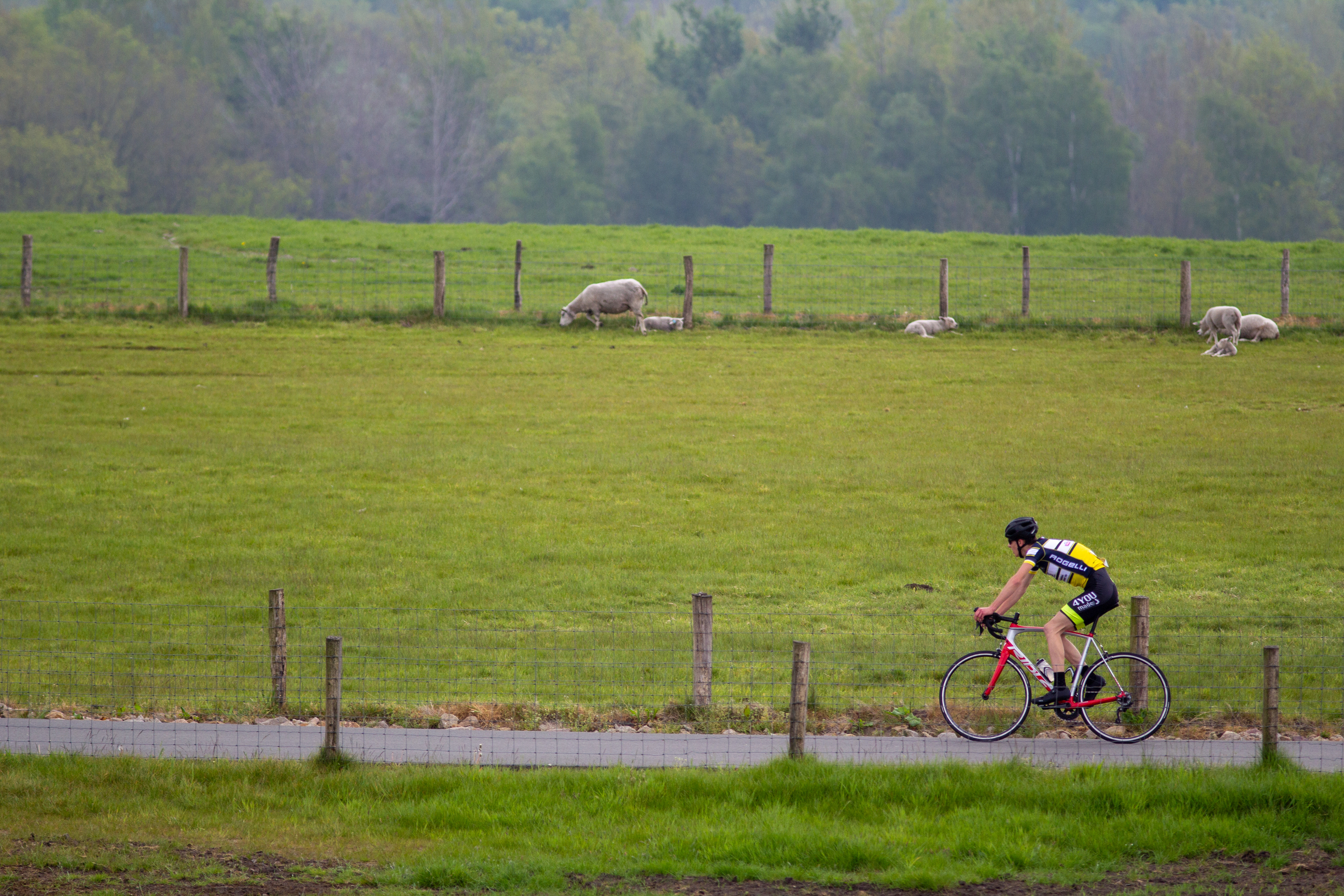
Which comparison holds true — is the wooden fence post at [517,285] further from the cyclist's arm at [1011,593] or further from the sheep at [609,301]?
the cyclist's arm at [1011,593]

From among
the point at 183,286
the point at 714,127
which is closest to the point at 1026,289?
the point at 183,286

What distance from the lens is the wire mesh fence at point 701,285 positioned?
3178cm

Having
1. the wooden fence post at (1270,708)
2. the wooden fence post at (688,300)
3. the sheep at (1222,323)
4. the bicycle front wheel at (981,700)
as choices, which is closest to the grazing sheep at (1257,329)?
the sheep at (1222,323)

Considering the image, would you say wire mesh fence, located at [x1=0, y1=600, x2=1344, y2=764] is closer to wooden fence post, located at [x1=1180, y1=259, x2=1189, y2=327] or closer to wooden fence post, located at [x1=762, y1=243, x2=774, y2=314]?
wooden fence post, located at [x1=1180, y1=259, x2=1189, y2=327]

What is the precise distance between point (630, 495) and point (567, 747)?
29.5 ft

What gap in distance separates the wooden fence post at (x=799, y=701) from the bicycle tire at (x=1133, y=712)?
2.70 meters

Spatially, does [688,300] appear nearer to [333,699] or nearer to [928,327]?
[928,327]

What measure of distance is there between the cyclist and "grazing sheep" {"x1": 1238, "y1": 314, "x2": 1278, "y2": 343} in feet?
66.9

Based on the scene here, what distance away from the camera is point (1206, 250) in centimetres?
4253

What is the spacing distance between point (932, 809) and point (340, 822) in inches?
158

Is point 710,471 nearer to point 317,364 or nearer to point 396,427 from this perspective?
point 396,427

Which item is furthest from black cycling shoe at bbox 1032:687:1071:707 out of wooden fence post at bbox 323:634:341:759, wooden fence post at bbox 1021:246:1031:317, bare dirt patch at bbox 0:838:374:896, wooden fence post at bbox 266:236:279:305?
wooden fence post at bbox 266:236:279:305

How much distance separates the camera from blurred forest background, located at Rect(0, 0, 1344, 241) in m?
87.9

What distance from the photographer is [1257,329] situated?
2914 centimetres
